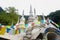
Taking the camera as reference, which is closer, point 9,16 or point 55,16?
point 9,16

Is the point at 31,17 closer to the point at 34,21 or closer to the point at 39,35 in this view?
the point at 34,21

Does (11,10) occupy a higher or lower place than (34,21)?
lower

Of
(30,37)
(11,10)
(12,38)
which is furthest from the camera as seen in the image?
(11,10)

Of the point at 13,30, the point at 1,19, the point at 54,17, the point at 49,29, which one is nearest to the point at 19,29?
the point at 13,30

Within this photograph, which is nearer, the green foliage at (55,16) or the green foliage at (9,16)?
the green foliage at (9,16)

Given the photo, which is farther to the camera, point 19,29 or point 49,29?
point 19,29

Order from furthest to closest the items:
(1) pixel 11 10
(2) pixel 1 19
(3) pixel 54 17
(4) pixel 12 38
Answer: (1) pixel 11 10
(3) pixel 54 17
(2) pixel 1 19
(4) pixel 12 38

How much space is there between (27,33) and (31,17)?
326 cm

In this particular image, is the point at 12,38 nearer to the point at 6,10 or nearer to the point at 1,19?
the point at 1,19

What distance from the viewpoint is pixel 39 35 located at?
42.2 feet

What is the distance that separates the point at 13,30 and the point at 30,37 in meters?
3.57

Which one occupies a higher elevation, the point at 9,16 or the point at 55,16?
the point at 9,16

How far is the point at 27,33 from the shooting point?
1291 centimetres

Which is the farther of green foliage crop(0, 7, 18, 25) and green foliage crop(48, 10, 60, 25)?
green foliage crop(48, 10, 60, 25)
